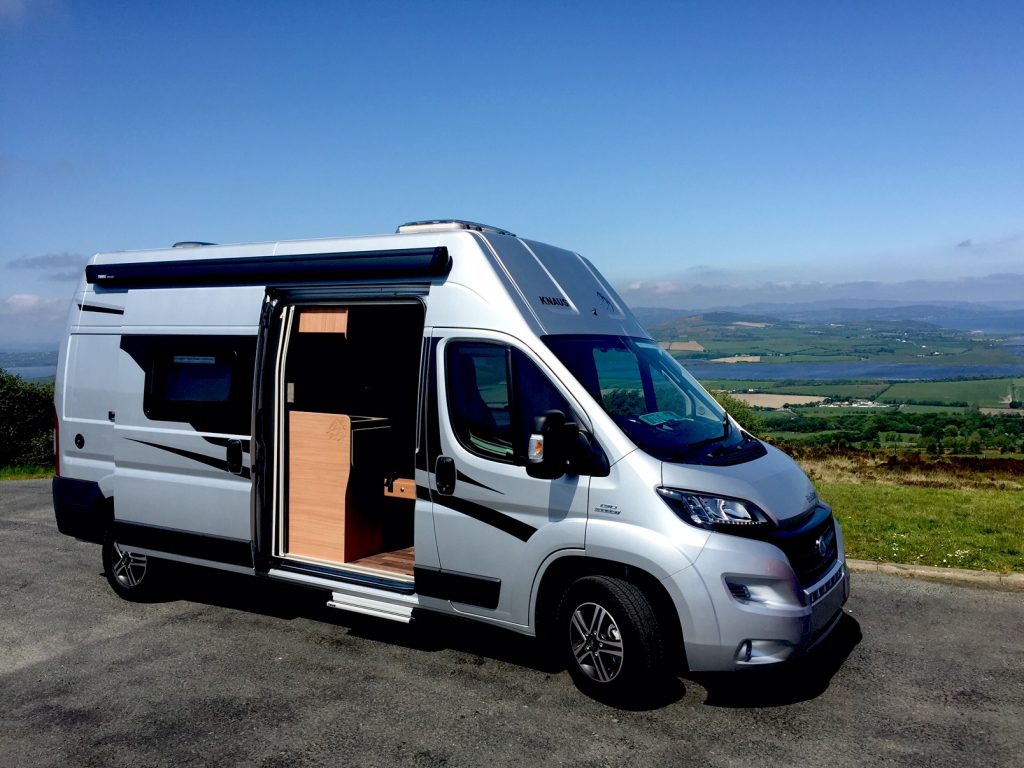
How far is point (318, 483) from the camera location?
279 inches

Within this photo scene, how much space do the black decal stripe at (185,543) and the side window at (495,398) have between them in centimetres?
222

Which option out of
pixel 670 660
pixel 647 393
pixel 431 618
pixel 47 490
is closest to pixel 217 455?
pixel 431 618

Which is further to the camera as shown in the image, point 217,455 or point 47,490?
point 47,490

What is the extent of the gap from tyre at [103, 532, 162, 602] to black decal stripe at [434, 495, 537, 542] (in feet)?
10.7

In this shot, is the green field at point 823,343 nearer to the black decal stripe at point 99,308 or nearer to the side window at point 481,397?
the black decal stripe at point 99,308

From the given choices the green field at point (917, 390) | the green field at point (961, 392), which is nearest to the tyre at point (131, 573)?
the green field at point (917, 390)

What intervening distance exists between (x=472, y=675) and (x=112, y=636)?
3007 mm

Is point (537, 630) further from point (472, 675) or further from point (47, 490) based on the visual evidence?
point (47, 490)

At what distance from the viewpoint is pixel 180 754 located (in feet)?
15.4

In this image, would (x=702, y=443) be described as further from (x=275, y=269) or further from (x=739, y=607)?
(x=275, y=269)

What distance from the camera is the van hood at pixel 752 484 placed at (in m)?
5.04

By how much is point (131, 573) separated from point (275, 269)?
313 cm

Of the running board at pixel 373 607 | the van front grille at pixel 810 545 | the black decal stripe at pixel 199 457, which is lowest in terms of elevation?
the running board at pixel 373 607

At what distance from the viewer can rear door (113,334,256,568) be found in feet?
22.4
